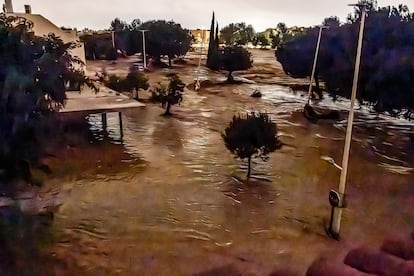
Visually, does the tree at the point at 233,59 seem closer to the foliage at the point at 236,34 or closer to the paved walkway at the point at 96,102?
the foliage at the point at 236,34

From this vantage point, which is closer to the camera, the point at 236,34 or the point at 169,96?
the point at 169,96

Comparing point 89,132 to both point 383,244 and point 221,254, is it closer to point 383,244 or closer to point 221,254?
point 221,254

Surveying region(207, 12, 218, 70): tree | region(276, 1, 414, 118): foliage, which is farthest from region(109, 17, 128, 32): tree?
region(276, 1, 414, 118): foliage

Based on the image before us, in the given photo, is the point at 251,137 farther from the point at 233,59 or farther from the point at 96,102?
the point at 233,59

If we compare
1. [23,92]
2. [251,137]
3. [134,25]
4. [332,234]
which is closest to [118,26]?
[134,25]

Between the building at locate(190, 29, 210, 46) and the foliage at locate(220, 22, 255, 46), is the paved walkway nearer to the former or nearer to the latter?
the building at locate(190, 29, 210, 46)

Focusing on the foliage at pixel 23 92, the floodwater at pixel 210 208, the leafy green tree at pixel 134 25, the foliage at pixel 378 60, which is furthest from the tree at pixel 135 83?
the foliage at pixel 23 92

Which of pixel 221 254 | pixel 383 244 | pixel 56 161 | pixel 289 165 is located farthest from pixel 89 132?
pixel 383 244
